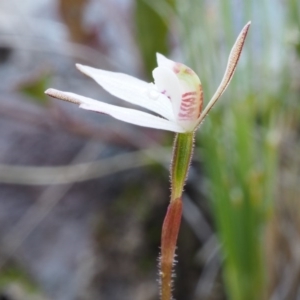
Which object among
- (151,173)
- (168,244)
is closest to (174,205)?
(168,244)

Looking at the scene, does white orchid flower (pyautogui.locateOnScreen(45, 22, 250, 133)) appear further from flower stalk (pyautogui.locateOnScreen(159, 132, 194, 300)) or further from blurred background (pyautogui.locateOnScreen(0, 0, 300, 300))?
blurred background (pyautogui.locateOnScreen(0, 0, 300, 300))

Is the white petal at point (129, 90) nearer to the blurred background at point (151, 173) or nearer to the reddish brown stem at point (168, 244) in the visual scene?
the reddish brown stem at point (168, 244)

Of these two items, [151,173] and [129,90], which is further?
[151,173]

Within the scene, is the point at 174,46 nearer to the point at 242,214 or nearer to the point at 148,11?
the point at 148,11

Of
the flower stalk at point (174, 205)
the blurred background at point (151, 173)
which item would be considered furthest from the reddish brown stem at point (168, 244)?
the blurred background at point (151, 173)

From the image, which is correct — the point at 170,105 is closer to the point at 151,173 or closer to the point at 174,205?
the point at 174,205

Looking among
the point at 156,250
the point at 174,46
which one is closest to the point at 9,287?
the point at 156,250

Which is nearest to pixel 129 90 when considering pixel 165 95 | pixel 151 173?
pixel 165 95

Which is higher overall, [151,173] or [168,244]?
[168,244]
